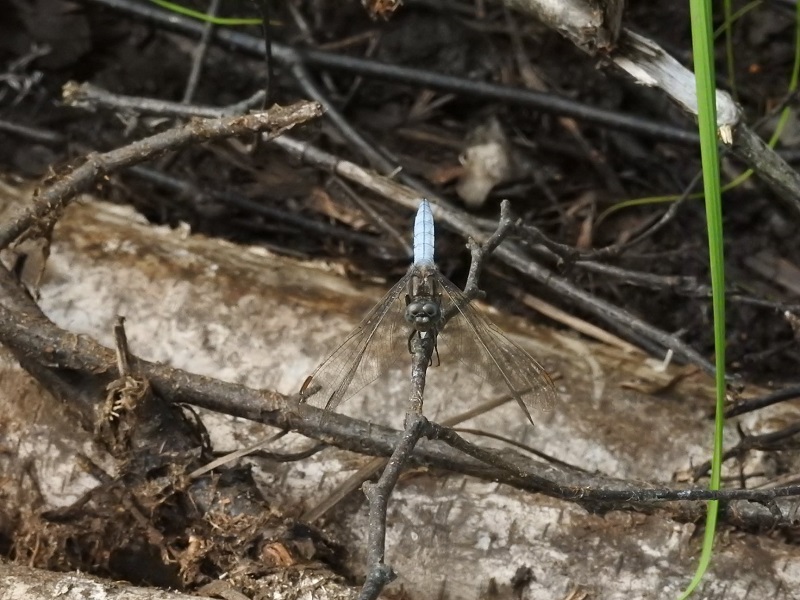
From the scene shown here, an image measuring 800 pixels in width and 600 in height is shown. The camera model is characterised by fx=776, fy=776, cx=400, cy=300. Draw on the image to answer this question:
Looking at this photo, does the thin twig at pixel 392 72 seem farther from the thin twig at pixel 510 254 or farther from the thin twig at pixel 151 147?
the thin twig at pixel 151 147

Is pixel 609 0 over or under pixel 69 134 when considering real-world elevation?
under

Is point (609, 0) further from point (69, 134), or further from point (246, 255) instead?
point (69, 134)

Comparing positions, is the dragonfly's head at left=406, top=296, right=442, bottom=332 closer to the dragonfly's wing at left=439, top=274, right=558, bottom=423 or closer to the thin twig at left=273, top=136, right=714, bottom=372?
the dragonfly's wing at left=439, top=274, right=558, bottom=423

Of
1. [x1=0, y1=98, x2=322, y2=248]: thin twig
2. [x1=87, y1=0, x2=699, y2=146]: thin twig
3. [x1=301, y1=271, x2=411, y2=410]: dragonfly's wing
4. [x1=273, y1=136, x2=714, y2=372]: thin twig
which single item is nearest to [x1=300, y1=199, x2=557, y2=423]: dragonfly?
[x1=301, y1=271, x2=411, y2=410]: dragonfly's wing

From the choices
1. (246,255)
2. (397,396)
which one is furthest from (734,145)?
(246,255)

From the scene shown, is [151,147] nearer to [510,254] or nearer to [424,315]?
[424,315]

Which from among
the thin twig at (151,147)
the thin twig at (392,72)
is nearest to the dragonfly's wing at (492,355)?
the thin twig at (151,147)
